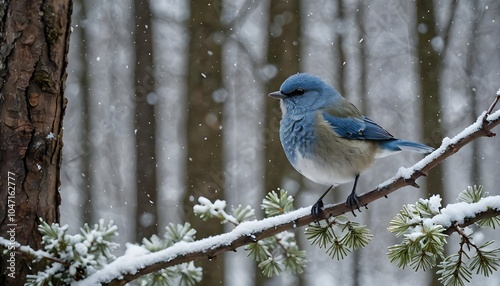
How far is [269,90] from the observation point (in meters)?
6.02

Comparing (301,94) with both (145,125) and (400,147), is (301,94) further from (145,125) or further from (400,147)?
(145,125)

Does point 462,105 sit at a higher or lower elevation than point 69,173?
lower

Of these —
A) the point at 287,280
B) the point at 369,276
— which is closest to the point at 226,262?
the point at 287,280

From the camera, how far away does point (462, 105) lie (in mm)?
6207

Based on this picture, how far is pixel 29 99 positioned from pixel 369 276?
5552mm

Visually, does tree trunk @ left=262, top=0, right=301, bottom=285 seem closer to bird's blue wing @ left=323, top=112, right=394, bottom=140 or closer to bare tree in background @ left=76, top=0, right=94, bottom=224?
bare tree in background @ left=76, top=0, right=94, bottom=224

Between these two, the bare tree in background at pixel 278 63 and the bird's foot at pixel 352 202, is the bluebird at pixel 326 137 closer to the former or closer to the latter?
the bird's foot at pixel 352 202

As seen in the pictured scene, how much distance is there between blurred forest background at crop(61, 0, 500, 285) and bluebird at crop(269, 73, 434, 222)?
8.70 feet

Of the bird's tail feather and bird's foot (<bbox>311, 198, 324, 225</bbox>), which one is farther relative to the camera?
the bird's tail feather

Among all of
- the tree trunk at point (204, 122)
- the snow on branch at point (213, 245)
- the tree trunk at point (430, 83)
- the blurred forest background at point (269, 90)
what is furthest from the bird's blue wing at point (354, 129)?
the tree trunk at point (430, 83)

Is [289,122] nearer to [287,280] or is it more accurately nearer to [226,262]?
[226,262]

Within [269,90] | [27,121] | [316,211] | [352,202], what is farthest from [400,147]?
[269,90]

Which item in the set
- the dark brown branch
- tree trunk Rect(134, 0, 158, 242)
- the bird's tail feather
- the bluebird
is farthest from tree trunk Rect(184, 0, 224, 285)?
the dark brown branch

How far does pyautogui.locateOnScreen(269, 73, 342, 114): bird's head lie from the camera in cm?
292
